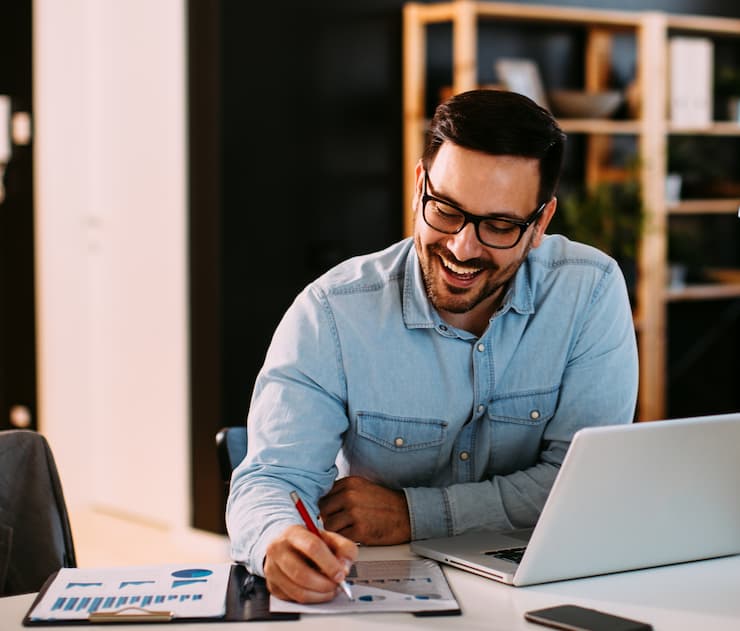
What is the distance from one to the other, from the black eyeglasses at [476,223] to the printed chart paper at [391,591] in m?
0.54

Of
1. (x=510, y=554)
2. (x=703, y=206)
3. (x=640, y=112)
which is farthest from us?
(x=703, y=206)

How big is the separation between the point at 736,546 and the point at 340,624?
65cm

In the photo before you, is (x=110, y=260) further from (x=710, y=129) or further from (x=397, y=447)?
(x=397, y=447)

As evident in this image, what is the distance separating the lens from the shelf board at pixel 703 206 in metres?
5.06

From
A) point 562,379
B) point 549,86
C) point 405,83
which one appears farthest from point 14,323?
point 562,379

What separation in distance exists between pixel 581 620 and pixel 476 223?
0.72 m

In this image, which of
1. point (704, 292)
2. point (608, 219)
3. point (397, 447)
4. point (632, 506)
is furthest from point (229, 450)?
point (704, 292)

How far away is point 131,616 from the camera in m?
1.43

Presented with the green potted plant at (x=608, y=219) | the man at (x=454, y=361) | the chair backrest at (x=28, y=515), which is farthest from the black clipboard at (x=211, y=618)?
the green potted plant at (x=608, y=219)

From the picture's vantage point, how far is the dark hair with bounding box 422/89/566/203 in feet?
6.29

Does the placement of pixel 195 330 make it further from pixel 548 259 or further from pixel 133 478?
pixel 548 259

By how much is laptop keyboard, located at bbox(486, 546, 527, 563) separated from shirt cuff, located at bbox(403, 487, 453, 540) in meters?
0.16

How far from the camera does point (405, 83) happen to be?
4434 millimetres

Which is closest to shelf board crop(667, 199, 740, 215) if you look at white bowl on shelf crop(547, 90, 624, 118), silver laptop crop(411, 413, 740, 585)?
white bowl on shelf crop(547, 90, 624, 118)
